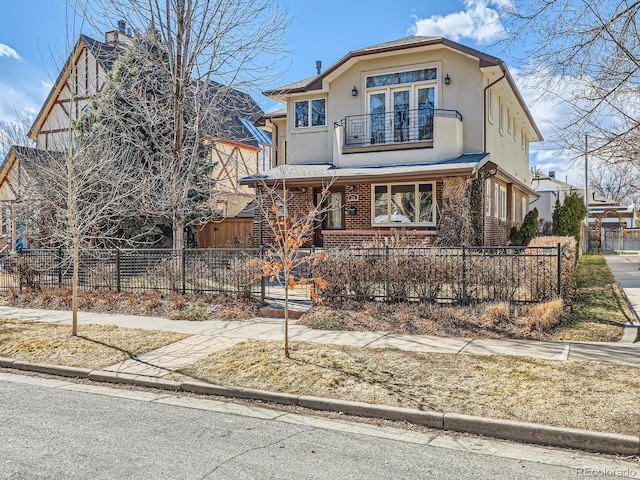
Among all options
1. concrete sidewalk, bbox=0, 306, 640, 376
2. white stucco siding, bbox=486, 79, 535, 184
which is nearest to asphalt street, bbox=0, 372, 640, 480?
concrete sidewalk, bbox=0, 306, 640, 376

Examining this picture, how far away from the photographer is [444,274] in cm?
1023

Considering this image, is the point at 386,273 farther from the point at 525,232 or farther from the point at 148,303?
the point at 525,232

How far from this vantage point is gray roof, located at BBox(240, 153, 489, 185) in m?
16.3

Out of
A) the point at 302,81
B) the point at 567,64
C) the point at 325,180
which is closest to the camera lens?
the point at 567,64

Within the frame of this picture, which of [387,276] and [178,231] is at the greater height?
[178,231]

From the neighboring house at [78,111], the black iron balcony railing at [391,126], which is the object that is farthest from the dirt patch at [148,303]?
the black iron balcony railing at [391,126]

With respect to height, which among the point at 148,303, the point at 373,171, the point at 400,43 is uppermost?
the point at 400,43

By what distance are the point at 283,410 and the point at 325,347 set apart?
7.20 ft

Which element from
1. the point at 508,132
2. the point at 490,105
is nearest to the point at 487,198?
the point at 490,105

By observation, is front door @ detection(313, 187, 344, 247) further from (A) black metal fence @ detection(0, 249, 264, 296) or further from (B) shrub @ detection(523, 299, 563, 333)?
(B) shrub @ detection(523, 299, 563, 333)

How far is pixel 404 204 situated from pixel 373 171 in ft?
5.76

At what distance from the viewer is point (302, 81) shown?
2239cm

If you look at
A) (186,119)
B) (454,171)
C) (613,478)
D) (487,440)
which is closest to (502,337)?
(487,440)

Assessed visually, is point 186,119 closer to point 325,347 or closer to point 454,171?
point 454,171
